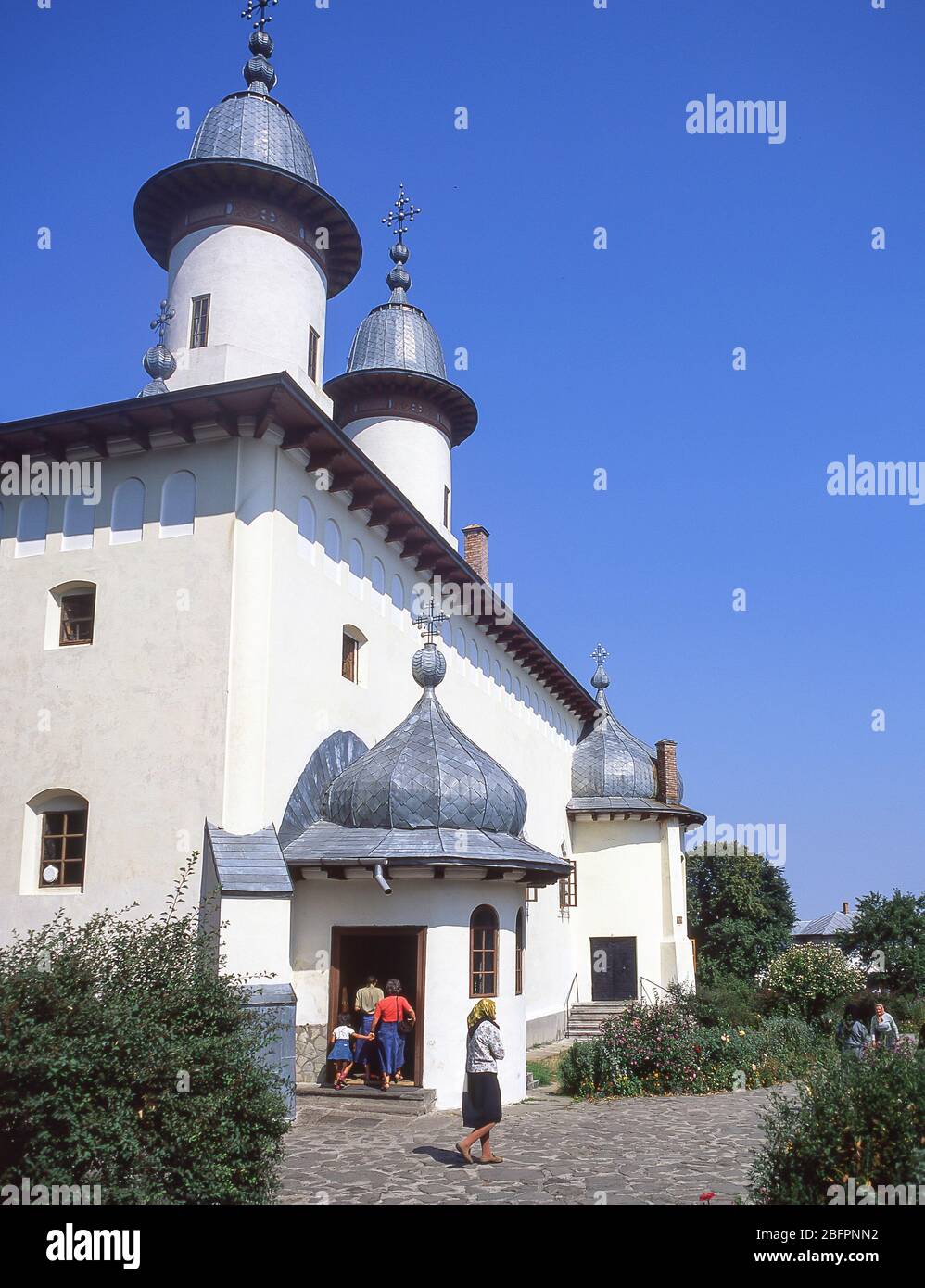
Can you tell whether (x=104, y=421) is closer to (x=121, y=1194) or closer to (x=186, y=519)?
(x=186, y=519)

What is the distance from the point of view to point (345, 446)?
51.7 ft

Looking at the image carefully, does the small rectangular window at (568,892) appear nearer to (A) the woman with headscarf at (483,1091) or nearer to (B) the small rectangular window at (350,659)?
(B) the small rectangular window at (350,659)

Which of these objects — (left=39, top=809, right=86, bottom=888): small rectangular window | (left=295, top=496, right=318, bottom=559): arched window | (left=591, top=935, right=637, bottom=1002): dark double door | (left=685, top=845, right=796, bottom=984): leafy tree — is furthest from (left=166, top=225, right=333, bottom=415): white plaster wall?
(left=685, top=845, right=796, bottom=984): leafy tree

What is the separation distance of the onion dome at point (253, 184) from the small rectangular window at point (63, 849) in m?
10.8

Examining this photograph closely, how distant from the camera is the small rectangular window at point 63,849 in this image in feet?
47.2

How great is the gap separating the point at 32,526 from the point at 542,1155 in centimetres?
1115

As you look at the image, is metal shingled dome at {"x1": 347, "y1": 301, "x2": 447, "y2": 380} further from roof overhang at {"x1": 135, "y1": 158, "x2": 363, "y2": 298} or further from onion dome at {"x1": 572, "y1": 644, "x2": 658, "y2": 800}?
onion dome at {"x1": 572, "y1": 644, "x2": 658, "y2": 800}

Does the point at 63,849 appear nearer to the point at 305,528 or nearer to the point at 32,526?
the point at 32,526

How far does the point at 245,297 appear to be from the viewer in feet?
61.7

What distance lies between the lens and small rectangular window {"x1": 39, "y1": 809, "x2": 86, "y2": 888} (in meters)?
14.4

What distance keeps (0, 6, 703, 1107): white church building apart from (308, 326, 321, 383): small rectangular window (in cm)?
30

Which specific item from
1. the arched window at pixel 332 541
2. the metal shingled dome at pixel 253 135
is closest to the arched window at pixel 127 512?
the arched window at pixel 332 541

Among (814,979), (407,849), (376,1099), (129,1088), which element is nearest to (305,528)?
(407,849)
